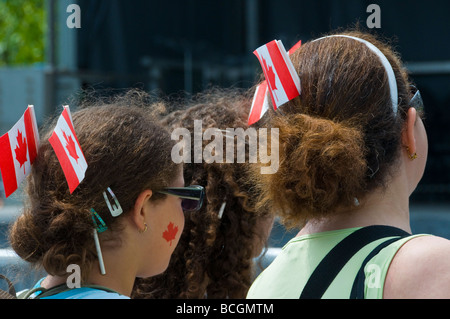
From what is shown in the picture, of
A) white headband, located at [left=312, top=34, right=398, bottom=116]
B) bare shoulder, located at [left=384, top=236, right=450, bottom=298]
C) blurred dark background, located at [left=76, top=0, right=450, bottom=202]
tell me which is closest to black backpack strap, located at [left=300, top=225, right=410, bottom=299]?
bare shoulder, located at [left=384, top=236, right=450, bottom=298]

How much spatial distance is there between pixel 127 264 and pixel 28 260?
263mm

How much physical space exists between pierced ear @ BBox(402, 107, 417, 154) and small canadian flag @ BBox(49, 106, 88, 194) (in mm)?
765

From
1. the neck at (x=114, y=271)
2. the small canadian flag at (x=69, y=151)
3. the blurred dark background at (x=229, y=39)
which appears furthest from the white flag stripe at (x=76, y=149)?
the blurred dark background at (x=229, y=39)

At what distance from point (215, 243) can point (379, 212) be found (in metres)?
0.78

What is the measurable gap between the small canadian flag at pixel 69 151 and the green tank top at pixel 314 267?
514 mm

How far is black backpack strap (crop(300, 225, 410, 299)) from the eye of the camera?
138 cm

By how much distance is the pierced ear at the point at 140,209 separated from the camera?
5.51ft

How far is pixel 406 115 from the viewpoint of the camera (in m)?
1.50

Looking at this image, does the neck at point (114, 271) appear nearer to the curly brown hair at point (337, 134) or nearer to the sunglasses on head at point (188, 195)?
the sunglasses on head at point (188, 195)

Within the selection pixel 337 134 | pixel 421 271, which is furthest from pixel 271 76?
pixel 421 271

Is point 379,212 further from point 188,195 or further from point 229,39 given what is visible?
point 229,39

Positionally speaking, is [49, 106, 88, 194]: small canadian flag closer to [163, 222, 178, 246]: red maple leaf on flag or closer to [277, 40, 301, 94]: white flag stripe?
[163, 222, 178, 246]: red maple leaf on flag

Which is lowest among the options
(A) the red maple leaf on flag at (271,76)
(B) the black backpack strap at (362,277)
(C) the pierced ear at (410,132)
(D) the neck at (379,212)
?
(B) the black backpack strap at (362,277)

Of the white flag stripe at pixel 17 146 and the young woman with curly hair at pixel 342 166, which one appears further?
the white flag stripe at pixel 17 146
